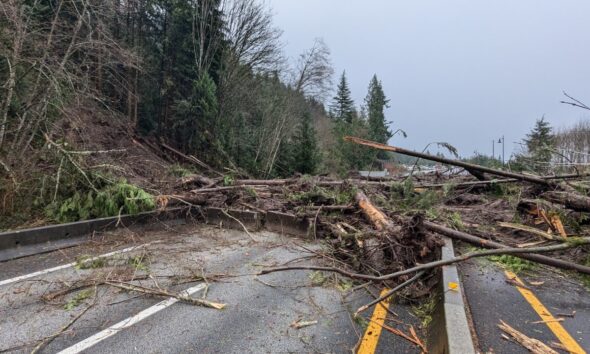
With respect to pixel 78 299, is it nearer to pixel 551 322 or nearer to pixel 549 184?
pixel 551 322

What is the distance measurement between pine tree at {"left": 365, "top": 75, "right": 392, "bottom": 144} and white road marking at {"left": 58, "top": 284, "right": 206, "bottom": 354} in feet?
138

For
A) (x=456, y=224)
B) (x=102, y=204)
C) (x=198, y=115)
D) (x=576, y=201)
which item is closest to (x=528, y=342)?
(x=456, y=224)

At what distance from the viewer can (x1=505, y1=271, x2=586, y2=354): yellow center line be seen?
3.15m

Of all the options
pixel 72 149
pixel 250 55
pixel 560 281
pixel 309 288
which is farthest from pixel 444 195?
pixel 250 55

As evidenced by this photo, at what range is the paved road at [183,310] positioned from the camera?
3.29 m

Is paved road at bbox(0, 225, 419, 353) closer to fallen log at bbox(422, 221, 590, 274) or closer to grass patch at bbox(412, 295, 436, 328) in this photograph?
grass patch at bbox(412, 295, 436, 328)

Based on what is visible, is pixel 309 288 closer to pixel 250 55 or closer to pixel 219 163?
pixel 219 163

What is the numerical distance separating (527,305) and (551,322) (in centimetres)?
41

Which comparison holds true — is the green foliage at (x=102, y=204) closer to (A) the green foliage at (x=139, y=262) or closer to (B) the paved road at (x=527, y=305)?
(A) the green foliage at (x=139, y=262)

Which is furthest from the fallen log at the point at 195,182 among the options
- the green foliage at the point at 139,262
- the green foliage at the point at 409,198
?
the green foliage at the point at 409,198

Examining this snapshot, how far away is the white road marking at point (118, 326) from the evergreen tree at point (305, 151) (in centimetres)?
2551

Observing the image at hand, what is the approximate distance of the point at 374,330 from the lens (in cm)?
363

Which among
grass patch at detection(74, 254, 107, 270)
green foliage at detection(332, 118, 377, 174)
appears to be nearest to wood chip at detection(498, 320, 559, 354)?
grass patch at detection(74, 254, 107, 270)

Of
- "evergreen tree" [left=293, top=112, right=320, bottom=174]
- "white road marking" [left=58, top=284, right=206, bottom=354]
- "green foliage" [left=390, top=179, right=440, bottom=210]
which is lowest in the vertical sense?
"white road marking" [left=58, top=284, right=206, bottom=354]
